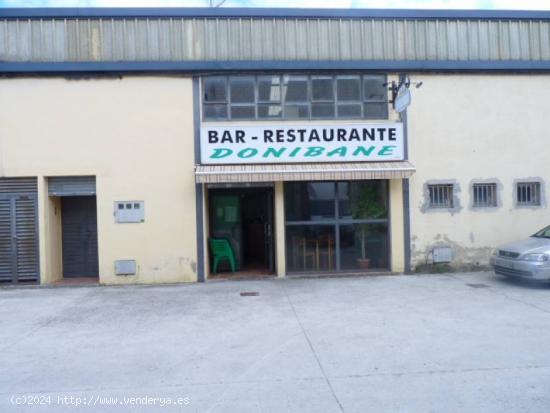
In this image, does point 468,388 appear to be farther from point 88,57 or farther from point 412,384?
point 88,57

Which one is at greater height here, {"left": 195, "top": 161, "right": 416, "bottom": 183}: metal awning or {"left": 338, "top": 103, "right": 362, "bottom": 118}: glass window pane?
{"left": 338, "top": 103, "right": 362, "bottom": 118}: glass window pane

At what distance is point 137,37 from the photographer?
37.0 feet

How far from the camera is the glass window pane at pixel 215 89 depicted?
11547 mm

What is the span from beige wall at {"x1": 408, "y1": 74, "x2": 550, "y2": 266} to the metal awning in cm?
106

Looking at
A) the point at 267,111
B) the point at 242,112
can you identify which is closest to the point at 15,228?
the point at 242,112

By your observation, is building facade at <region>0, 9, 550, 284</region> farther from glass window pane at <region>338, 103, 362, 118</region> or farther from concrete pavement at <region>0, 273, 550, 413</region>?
concrete pavement at <region>0, 273, 550, 413</region>

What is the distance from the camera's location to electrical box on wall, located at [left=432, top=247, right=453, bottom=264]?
11773mm

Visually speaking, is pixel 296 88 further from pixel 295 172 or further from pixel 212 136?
pixel 212 136

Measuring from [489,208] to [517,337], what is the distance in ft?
20.4

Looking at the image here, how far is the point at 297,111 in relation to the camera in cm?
1173

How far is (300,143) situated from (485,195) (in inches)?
194

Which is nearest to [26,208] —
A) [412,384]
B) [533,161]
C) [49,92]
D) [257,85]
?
[49,92]

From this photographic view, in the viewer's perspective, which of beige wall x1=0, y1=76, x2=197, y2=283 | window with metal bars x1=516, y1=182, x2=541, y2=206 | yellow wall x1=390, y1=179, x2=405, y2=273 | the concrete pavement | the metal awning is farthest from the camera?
window with metal bars x1=516, y1=182, x2=541, y2=206

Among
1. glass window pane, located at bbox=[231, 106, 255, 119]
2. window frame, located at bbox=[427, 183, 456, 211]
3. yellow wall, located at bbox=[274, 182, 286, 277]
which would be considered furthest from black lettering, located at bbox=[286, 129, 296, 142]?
window frame, located at bbox=[427, 183, 456, 211]
